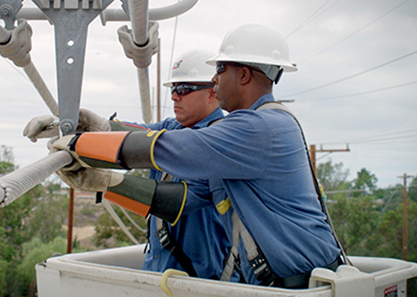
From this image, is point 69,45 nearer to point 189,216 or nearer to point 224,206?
point 224,206

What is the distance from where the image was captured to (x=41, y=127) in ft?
8.12

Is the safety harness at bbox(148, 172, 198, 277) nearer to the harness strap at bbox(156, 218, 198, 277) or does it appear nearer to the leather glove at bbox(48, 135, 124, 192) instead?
the harness strap at bbox(156, 218, 198, 277)

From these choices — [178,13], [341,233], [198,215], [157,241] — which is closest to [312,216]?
[198,215]

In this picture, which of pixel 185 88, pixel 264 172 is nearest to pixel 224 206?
pixel 264 172

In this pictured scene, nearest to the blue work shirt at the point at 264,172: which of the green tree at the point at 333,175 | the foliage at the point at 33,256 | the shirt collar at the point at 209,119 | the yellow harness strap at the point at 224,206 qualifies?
the yellow harness strap at the point at 224,206

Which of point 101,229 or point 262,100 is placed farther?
point 101,229

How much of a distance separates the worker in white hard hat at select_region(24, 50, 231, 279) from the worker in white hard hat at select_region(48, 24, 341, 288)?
645mm

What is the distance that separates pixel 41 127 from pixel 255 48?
1.33m

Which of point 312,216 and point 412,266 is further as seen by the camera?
point 412,266

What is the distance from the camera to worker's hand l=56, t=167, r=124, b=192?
7.12ft

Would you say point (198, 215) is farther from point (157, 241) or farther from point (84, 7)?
point (84, 7)

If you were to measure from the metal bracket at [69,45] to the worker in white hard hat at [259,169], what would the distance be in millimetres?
172

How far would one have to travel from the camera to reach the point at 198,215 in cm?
287

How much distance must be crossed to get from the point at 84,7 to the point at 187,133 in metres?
0.87
